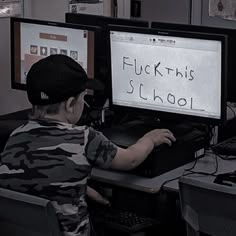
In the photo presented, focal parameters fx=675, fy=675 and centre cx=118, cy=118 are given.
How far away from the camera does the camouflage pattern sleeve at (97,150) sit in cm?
217

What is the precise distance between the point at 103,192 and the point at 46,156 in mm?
768

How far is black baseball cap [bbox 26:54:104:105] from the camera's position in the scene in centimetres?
215

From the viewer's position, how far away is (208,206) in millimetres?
2029

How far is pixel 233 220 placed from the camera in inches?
79.1

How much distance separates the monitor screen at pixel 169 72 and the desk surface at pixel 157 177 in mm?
184

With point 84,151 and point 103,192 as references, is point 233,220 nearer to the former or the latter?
point 84,151

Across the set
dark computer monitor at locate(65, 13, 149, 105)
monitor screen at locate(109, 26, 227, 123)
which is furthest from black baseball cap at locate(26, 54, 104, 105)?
dark computer monitor at locate(65, 13, 149, 105)

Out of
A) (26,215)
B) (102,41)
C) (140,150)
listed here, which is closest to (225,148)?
(140,150)

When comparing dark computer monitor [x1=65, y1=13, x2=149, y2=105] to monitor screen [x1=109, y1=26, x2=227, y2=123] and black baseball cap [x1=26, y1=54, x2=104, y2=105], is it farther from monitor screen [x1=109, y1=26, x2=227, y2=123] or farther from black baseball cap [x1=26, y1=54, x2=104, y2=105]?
black baseball cap [x1=26, y1=54, x2=104, y2=105]

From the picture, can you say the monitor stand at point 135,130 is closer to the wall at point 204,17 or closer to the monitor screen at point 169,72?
the monitor screen at point 169,72

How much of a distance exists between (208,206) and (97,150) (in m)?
0.41

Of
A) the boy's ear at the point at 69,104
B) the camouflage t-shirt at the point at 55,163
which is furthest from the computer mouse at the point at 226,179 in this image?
the boy's ear at the point at 69,104

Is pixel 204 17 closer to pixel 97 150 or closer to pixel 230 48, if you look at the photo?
pixel 230 48

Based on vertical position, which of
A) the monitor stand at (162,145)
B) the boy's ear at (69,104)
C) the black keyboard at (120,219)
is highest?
the boy's ear at (69,104)
